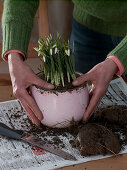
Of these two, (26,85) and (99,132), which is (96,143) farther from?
(26,85)

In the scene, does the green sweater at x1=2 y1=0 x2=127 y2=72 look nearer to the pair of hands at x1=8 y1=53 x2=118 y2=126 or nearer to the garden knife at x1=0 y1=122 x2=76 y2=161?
the pair of hands at x1=8 y1=53 x2=118 y2=126

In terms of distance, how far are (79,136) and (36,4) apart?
564 mm

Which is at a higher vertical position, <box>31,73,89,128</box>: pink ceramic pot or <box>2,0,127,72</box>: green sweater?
<box>2,0,127,72</box>: green sweater

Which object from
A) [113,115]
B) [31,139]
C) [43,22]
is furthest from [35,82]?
[43,22]

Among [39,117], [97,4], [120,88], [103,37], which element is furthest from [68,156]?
[103,37]

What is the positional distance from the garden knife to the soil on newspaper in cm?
3

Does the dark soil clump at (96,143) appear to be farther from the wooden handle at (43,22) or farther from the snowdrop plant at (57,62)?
the wooden handle at (43,22)

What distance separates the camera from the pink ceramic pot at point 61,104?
92 cm

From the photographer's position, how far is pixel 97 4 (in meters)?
1.17

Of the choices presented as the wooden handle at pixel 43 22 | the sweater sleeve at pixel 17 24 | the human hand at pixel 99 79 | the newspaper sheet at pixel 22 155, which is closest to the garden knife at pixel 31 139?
the newspaper sheet at pixel 22 155

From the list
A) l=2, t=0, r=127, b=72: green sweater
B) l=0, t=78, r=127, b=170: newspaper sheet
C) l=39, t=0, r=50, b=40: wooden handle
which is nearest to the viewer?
l=0, t=78, r=127, b=170: newspaper sheet

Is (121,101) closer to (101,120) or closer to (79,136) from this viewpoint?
(101,120)

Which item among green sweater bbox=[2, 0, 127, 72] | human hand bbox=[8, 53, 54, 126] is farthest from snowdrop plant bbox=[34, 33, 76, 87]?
green sweater bbox=[2, 0, 127, 72]

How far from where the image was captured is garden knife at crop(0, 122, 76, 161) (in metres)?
0.87
